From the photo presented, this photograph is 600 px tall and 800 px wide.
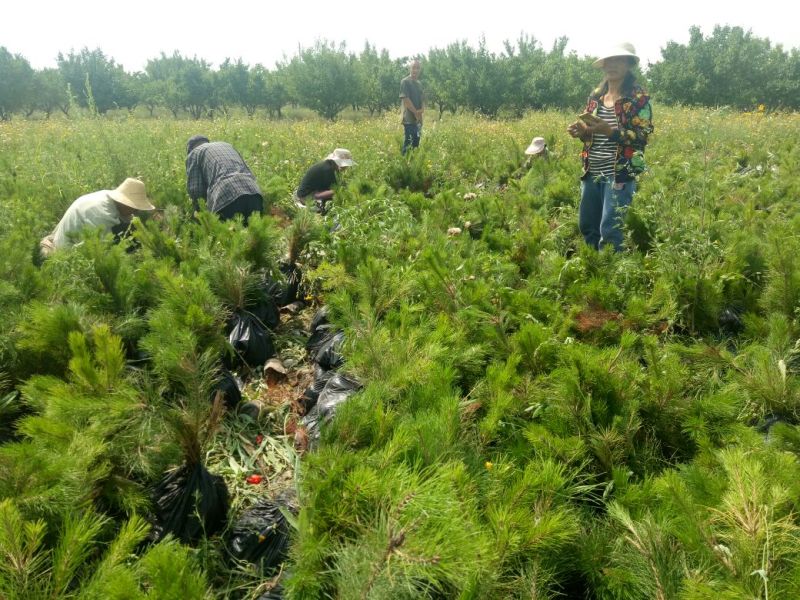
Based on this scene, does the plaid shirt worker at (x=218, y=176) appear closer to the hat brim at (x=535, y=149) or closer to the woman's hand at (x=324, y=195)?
the woman's hand at (x=324, y=195)

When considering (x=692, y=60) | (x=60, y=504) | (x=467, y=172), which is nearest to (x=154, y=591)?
(x=60, y=504)

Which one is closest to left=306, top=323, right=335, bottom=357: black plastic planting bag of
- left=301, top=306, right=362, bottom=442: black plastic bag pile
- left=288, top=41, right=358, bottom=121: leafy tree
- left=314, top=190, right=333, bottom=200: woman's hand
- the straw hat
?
left=301, top=306, right=362, bottom=442: black plastic bag pile

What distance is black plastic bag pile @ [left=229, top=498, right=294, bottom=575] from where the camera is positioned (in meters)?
1.73

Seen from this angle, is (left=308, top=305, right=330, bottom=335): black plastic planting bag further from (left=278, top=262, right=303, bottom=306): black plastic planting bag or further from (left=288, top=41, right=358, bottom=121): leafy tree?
(left=288, top=41, right=358, bottom=121): leafy tree

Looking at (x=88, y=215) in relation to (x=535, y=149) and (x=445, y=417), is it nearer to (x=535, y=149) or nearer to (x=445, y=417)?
(x=445, y=417)

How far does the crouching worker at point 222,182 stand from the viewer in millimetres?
4637

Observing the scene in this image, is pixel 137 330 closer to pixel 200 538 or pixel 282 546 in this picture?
pixel 200 538

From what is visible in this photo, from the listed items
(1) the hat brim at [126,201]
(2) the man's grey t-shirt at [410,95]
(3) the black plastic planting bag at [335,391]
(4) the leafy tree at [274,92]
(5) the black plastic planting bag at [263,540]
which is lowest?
(5) the black plastic planting bag at [263,540]

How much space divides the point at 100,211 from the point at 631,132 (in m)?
4.34

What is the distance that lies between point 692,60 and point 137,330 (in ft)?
130

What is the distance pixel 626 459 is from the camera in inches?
66.5

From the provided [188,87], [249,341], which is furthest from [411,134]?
[188,87]

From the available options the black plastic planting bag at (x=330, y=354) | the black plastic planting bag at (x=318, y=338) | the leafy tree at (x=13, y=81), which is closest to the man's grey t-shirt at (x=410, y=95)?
the black plastic planting bag at (x=318, y=338)

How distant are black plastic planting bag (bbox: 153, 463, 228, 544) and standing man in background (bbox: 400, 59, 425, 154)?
7.80 meters
